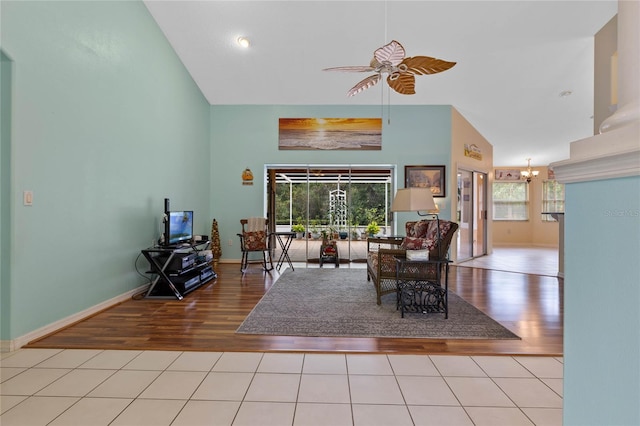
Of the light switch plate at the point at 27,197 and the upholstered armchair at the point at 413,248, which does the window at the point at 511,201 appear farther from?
the light switch plate at the point at 27,197

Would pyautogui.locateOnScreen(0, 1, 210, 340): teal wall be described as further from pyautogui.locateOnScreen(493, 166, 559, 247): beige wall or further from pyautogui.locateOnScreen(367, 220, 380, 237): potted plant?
pyautogui.locateOnScreen(493, 166, 559, 247): beige wall

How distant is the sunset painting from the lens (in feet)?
21.4

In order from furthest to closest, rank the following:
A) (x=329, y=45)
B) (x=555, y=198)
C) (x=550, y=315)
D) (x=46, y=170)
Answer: (x=555, y=198) < (x=329, y=45) < (x=550, y=315) < (x=46, y=170)

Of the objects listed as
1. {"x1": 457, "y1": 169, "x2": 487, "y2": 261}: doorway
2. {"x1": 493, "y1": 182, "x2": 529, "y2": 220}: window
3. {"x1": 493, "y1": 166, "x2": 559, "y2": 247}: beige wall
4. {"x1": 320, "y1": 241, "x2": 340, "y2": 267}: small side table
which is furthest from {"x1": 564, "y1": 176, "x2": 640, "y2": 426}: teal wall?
{"x1": 493, "y1": 182, "x2": 529, "y2": 220}: window

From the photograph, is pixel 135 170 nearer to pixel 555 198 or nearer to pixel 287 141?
pixel 287 141

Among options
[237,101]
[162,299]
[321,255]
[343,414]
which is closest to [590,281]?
[343,414]

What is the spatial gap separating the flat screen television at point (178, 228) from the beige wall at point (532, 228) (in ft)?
30.1

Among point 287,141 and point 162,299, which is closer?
point 162,299

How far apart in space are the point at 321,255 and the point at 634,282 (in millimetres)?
5561

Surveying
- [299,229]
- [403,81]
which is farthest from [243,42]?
[299,229]

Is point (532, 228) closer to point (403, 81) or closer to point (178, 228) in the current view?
point (403, 81)

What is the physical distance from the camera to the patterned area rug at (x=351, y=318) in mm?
2854

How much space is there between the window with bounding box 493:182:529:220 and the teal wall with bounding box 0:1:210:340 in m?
9.65

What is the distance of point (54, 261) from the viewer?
2.94m
